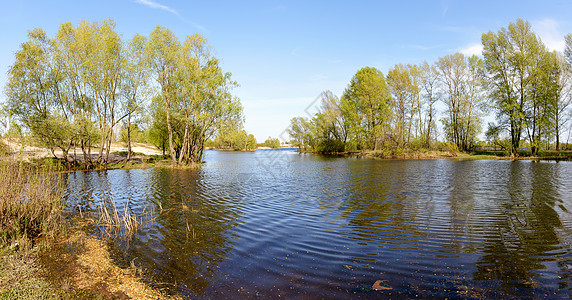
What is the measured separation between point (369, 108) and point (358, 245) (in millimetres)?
52725

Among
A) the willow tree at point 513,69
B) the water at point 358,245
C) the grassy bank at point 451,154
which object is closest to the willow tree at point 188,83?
the water at point 358,245

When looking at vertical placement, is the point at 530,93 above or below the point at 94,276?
above

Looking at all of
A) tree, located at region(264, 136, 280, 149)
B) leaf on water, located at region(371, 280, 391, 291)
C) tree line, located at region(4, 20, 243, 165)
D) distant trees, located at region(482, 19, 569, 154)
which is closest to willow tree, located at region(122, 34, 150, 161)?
tree line, located at region(4, 20, 243, 165)

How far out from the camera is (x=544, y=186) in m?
15.7

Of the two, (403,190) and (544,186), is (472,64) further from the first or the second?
(403,190)

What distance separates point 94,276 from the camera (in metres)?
5.44

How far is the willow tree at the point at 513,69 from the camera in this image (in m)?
40.9

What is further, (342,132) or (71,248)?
(342,132)

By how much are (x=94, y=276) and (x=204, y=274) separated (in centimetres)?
225

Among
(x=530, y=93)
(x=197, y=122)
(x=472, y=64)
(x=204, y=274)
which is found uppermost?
(x=472, y=64)

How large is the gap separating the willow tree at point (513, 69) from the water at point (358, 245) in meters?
37.0

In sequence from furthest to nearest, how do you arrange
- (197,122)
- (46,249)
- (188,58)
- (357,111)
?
(357,111) < (197,122) < (188,58) < (46,249)

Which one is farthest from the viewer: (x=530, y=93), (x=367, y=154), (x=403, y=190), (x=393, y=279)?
(x=367, y=154)

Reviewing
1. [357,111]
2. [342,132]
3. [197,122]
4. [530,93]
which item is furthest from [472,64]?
[197,122]
